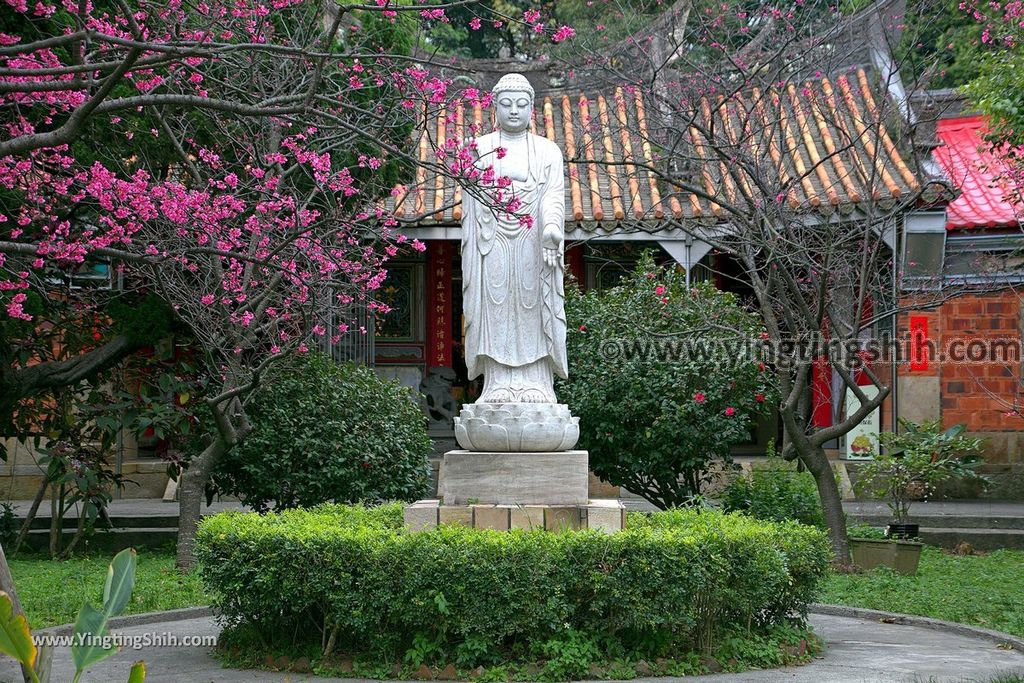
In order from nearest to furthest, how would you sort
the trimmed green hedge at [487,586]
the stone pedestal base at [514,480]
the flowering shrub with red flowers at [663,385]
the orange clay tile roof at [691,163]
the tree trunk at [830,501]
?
1. the trimmed green hedge at [487,586]
2. the stone pedestal base at [514,480]
3. the tree trunk at [830,501]
4. the flowering shrub with red flowers at [663,385]
5. the orange clay tile roof at [691,163]

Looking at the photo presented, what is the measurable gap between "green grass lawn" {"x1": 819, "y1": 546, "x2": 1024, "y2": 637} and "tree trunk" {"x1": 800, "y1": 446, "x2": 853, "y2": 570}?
304 millimetres

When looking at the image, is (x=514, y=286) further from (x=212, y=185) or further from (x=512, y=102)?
(x=212, y=185)

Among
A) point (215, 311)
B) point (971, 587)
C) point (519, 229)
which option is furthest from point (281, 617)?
point (971, 587)

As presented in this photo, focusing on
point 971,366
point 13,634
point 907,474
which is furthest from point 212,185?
point 971,366

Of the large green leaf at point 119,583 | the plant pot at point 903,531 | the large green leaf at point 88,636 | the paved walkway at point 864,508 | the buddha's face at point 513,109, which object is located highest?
the buddha's face at point 513,109

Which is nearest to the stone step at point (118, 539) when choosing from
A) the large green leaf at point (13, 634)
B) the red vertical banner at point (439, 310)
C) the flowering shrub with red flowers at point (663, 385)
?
the flowering shrub with red flowers at point (663, 385)

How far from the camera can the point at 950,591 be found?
31.1 feet

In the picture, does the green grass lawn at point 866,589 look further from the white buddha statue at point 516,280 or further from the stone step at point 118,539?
the white buddha statue at point 516,280

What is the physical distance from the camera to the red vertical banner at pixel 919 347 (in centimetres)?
1513

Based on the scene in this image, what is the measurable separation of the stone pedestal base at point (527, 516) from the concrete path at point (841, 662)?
1.29m

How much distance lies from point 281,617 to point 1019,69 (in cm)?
756

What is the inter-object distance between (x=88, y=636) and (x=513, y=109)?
19.3 ft

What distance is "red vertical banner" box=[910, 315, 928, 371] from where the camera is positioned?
15.1m

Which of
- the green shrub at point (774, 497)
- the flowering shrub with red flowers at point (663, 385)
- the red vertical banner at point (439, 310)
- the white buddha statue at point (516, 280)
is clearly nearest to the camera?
the white buddha statue at point (516, 280)
